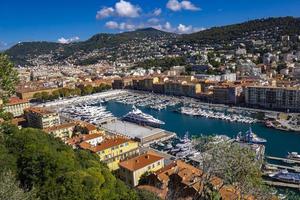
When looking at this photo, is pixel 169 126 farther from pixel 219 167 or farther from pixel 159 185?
pixel 219 167

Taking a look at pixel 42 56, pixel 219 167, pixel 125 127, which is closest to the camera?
pixel 219 167

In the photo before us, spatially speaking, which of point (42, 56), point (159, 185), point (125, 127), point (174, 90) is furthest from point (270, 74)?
point (42, 56)

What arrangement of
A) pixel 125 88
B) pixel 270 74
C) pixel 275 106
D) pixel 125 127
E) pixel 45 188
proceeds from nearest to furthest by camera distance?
1. pixel 45 188
2. pixel 125 127
3. pixel 275 106
4. pixel 270 74
5. pixel 125 88

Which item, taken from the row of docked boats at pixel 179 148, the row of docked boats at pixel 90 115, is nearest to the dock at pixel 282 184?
the row of docked boats at pixel 179 148

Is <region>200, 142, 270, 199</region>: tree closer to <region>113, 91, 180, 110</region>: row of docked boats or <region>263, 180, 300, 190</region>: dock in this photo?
<region>263, 180, 300, 190</region>: dock

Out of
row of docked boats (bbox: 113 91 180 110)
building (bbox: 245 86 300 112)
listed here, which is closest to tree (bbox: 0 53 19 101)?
building (bbox: 245 86 300 112)

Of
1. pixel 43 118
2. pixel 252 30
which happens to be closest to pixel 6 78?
pixel 43 118
